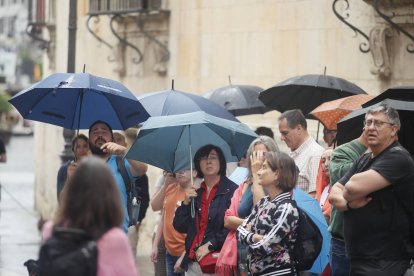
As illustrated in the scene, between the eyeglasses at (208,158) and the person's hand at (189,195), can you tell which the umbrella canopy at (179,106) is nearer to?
the eyeglasses at (208,158)

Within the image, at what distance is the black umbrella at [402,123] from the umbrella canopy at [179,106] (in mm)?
2066

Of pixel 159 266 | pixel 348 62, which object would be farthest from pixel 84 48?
pixel 159 266

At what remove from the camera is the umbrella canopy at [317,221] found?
8.05m

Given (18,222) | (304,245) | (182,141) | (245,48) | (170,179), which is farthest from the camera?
(18,222)

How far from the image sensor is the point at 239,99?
12.9m

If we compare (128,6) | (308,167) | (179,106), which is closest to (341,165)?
(308,167)

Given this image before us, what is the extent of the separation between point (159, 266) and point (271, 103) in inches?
94.7

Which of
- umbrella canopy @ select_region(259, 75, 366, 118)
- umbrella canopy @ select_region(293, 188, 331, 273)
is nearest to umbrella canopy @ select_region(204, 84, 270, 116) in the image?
umbrella canopy @ select_region(259, 75, 366, 118)

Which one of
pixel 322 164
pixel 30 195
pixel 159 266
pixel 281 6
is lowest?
pixel 30 195

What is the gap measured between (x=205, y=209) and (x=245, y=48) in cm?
666

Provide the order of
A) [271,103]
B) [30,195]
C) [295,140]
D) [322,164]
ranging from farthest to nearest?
[30,195]
[271,103]
[295,140]
[322,164]

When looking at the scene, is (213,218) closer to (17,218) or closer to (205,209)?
(205,209)

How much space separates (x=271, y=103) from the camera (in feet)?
40.1

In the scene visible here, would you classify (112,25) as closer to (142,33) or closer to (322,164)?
(142,33)
